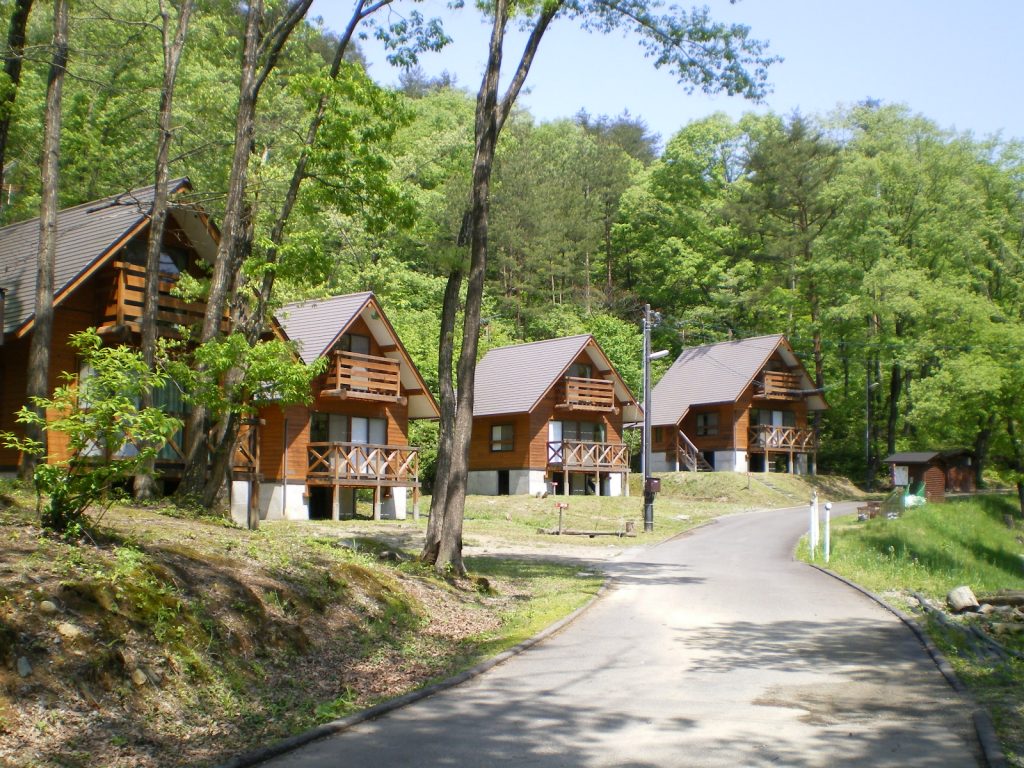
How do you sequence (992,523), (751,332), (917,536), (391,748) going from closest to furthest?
(391,748) → (917,536) → (992,523) → (751,332)

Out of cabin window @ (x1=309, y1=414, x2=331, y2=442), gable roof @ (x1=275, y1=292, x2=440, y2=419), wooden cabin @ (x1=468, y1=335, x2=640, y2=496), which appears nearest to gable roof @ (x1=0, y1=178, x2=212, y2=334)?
gable roof @ (x1=275, y1=292, x2=440, y2=419)

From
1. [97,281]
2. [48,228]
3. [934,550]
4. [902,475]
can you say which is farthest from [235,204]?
[902,475]

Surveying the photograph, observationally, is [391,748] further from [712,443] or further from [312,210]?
[712,443]

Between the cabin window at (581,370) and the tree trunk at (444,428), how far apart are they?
97.0ft

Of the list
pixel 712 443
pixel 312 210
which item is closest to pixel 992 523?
pixel 712 443

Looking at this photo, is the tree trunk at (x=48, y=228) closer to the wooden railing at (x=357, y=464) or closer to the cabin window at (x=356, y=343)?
the wooden railing at (x=357, y=464)

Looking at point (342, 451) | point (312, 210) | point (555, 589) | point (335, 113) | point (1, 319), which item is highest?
point (335, 113)

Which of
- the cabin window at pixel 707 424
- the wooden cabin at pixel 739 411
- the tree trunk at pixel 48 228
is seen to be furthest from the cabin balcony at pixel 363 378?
the cabin window at pixel 707 424

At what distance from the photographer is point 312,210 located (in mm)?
16906

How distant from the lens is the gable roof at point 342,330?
3059 centimetres

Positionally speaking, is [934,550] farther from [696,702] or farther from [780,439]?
[780,439]

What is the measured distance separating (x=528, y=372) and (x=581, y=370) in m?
2.68

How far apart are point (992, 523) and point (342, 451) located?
24120 millimetres

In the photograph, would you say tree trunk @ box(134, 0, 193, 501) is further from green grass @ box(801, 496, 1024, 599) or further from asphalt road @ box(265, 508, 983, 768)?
green grass @ box(801, 496, 1024, 599)
